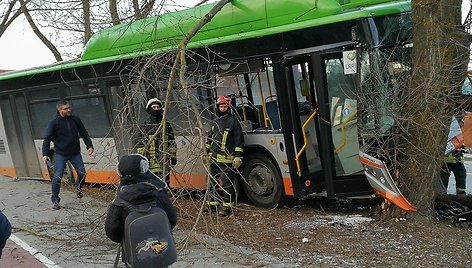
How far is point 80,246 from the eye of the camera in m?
6.24

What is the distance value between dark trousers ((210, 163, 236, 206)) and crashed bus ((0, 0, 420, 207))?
20 cm

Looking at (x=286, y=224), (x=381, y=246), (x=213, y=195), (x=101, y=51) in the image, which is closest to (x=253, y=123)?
(x=286, y=224)

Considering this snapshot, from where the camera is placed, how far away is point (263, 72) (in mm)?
7645

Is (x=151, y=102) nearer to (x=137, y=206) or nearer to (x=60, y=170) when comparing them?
(x=60, y=170)

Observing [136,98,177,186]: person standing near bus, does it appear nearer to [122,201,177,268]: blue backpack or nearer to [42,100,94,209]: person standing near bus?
[122,201,177,268]: blue backpack

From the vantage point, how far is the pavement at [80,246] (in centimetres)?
560

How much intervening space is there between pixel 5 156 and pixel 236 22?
754 centimetres

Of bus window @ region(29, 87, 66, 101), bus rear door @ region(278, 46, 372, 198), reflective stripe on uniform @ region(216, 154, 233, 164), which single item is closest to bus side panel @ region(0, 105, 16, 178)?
bus window @ region(29, 87, 66, 101)

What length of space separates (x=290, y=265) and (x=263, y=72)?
3.19 metres

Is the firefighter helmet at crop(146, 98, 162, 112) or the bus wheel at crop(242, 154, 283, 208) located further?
the bus wheel at crop(242, 154, 283, 208)

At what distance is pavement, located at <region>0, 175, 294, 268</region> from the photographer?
560cm

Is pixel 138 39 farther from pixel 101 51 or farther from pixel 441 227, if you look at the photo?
pixel 441 227

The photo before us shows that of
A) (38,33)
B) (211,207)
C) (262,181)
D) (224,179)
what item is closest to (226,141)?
(224,179)

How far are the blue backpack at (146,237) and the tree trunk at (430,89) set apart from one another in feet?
11.6
